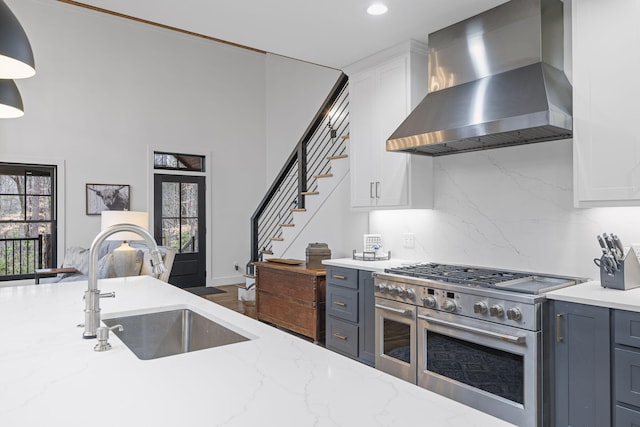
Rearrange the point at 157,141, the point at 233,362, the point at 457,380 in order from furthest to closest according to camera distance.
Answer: the point at 157,141
the point at 457,380
the point at 233,362

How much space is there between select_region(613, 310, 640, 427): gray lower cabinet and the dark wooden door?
6602mm

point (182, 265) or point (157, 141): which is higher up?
point (157, 141)

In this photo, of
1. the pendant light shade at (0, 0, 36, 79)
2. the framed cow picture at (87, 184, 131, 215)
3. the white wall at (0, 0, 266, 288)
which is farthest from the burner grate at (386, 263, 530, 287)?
the white wall at (0, 0, 266, 288)

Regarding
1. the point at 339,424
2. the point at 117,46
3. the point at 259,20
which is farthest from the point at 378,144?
the point at 117,46

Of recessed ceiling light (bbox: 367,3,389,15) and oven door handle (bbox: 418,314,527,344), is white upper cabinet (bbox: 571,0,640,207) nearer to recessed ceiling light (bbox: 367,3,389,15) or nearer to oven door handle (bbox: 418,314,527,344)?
oven door handle (bbox: 418,314,527,344)

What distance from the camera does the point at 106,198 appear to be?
6.80m

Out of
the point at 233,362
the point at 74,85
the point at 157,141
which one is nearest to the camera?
the point at 233,362

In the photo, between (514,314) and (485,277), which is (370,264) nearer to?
(485,277)

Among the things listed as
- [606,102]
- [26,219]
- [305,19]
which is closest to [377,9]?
[305,19]

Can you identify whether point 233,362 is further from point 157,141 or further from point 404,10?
point 157,141

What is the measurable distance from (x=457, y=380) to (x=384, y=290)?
2.45 feet

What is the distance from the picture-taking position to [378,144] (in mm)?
3682

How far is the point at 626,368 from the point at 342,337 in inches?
81.9

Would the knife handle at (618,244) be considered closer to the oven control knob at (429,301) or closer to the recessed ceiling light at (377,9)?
the oven control knob at (429,301)
